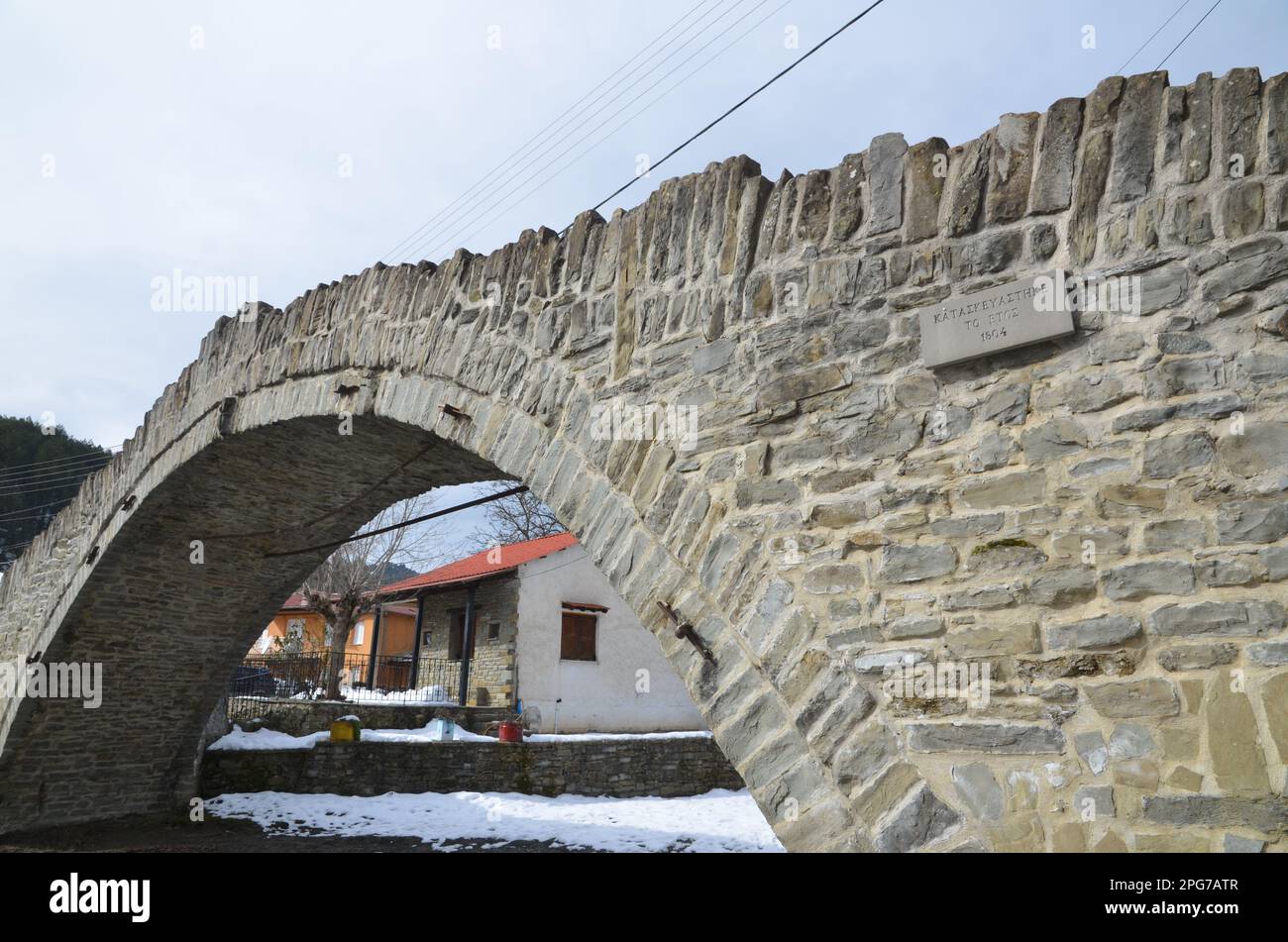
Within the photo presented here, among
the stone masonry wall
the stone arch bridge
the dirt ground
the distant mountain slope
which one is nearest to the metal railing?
the stone masonry wall

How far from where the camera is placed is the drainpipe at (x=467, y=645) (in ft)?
53.9

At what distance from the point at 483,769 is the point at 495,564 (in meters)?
5.76

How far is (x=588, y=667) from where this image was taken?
17.1 m

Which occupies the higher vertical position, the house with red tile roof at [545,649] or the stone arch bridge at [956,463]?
the stone arch bridge at [956,463]

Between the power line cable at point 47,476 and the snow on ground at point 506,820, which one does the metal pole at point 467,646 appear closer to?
the snow on ground at point 506,820

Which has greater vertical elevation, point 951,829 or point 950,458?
point 950,458

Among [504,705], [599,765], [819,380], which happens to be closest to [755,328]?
[819,380]

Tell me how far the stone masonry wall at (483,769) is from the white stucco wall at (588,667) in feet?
7.76

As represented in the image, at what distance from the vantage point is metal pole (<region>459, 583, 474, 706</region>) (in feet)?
53.9

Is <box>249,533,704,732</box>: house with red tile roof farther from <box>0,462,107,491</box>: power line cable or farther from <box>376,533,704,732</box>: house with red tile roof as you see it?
<box>0,462,107,491</box>: power line cable

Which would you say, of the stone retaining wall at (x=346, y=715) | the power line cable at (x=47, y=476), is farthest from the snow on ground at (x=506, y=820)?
the power line cable at (x=47, y=476)

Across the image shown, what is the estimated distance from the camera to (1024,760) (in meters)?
2.90
